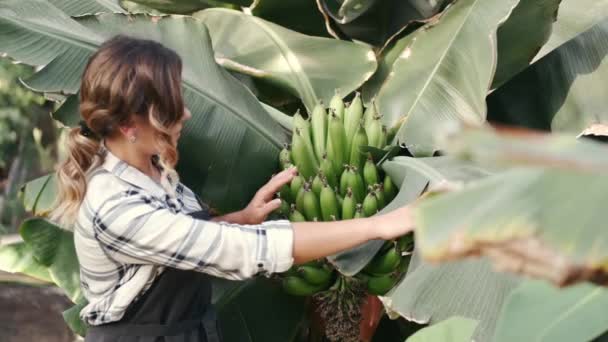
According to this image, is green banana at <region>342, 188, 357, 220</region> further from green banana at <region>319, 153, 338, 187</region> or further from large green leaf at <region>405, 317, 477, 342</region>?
large green leaf at <region>405, 317, 477, 342</region>

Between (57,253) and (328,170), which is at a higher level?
(328,170)

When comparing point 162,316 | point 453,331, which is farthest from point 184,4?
point 453,331

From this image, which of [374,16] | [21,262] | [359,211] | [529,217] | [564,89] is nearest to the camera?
[529,217]

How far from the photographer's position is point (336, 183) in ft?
5.53

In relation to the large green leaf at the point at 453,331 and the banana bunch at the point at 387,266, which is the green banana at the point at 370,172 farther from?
the large green leaf at the point at 453,331

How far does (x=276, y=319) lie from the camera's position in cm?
201

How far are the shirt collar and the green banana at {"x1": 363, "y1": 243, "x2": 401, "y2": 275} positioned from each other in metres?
0.47

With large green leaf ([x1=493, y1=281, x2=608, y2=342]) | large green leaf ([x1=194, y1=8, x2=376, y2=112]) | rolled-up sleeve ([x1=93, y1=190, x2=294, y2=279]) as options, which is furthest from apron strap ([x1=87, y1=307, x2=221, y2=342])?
large green leaf ([x1=194, y1=8, x2=376, y2=112])

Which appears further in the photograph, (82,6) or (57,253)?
(82,6)

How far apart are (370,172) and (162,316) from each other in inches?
19.4

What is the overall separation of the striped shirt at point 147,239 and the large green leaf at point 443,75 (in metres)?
0.54

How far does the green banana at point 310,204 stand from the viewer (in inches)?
63.2

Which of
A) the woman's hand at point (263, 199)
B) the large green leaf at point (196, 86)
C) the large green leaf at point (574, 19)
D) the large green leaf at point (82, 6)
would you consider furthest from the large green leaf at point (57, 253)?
the large green leaf at point (574, 19)

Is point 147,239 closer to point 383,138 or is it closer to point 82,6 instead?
point 383,138
